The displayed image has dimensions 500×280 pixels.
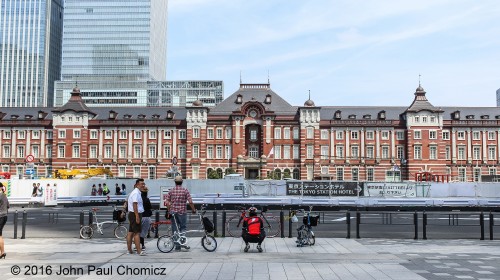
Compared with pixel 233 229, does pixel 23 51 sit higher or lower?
higher

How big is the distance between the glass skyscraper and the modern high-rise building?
57.6 ft

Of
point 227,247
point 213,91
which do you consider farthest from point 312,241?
point 213,91

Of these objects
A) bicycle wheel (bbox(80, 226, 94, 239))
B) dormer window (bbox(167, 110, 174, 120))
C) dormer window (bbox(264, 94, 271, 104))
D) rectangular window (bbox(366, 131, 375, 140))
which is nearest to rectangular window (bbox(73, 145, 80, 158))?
dormer window (bbox(167, 110, 174, 120))

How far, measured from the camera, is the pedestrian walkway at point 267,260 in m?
10.4

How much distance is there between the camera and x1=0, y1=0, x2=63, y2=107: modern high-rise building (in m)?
148

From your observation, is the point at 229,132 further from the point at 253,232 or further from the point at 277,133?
the point at 253,232

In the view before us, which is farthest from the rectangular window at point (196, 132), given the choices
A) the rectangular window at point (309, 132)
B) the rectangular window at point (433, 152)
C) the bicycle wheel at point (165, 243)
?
the bicycle wheel at point (165, 243)

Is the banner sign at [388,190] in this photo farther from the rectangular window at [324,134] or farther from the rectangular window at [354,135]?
the rectangular window at [354,135]

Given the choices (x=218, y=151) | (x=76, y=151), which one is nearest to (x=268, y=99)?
(x=218, y=151)

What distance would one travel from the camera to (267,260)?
12.3 metres

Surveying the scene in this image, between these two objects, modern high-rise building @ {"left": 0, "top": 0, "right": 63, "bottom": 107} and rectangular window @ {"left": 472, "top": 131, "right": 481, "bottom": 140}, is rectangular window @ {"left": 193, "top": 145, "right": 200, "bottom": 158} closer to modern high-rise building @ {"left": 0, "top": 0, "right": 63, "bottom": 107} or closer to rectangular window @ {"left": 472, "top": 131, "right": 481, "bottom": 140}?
rectangular window @ {"left": 472, "top": 131, "right": 481, "bottom": 140}

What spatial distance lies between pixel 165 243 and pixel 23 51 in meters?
152

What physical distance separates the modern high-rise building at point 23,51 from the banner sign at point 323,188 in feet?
425

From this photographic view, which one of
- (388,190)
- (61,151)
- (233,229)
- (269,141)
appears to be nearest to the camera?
(233,229)
